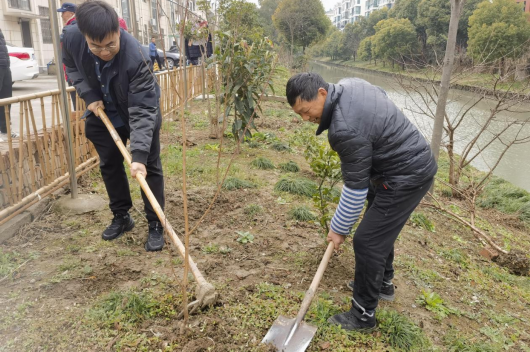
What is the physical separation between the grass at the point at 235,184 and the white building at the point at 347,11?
3283 inches

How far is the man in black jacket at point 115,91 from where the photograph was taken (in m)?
2.46

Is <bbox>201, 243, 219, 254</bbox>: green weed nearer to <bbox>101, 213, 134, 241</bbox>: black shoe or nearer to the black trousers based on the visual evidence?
the black trousers

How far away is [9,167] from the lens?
10.7ft

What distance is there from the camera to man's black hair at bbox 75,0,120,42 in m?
2.38

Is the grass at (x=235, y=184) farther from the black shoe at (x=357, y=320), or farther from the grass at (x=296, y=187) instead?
the black shoe at (x=357, y=320)

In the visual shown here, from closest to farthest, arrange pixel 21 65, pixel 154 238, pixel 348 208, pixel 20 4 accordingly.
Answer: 1. pixel 348 208
2. pixel 154 238
3. pixel 21 65
4. pixel 20 4

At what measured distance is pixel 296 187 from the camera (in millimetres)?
4688

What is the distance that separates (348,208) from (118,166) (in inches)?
74.7

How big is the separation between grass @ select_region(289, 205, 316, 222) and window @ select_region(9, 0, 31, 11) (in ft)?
60.4

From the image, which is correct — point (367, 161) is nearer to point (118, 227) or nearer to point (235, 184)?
point (118, 227)

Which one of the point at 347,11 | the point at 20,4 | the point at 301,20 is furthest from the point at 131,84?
the point at 347,11

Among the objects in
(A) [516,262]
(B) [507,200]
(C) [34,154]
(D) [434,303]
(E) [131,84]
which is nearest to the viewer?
(E) [131,84]

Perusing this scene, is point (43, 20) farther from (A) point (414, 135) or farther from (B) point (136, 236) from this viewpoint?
(A) point (414, 135)

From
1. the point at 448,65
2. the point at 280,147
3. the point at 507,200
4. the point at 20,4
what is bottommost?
the point at 507,200
